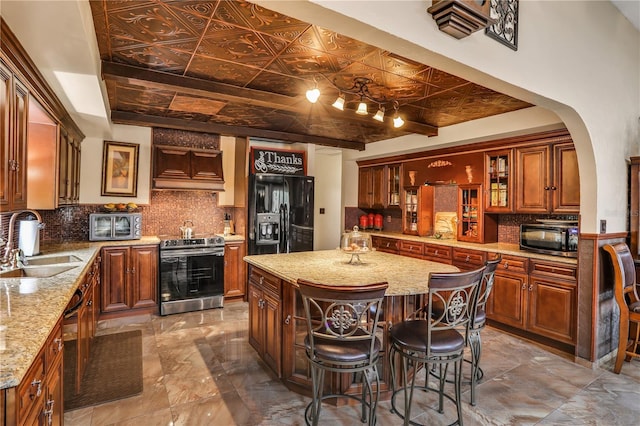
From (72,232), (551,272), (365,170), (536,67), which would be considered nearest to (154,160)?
(72,232)

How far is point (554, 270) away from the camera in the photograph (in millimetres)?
3518

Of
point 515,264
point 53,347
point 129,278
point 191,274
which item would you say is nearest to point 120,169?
point 129,278

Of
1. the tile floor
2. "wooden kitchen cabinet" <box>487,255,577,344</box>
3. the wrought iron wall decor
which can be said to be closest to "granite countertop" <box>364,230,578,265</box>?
"wooden kitchen cabinet" <box>487,255,577,344</box>

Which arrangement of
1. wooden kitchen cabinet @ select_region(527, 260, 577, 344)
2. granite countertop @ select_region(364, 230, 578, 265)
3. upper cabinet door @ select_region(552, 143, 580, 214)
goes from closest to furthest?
1. wooden kitchen cabinet @ select_region(527, 260, 577, 344)
2. granite countertop @ select_region(364, 230, 578, 265)
3. upper cabinet door @ select_region(552, 143, 580, 214)

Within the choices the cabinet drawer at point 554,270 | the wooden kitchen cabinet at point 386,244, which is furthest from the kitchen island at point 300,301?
the wooden kitchen cabinet at point 386,244

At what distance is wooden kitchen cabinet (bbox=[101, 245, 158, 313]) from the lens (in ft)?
13.8

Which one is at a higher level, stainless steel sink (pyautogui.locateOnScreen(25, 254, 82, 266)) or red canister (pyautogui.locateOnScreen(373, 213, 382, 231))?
red canister (pyautogui.locateOnScreen(373, 213, 382, 231))

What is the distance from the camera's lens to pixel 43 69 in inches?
89.8

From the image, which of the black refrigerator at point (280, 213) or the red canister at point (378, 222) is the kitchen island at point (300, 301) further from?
the red canister at point (378, 222)

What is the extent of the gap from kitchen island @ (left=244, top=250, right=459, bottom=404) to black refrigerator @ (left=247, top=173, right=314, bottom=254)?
1933 millimetres

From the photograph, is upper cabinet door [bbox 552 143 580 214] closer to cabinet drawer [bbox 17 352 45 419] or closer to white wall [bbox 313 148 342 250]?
white wall [bbox 313 148 342 250]

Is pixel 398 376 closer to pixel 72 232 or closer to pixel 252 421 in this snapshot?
pixel 252 421

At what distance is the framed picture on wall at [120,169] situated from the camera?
15.4 feet

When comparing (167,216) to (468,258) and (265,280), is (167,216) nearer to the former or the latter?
(265,280)
